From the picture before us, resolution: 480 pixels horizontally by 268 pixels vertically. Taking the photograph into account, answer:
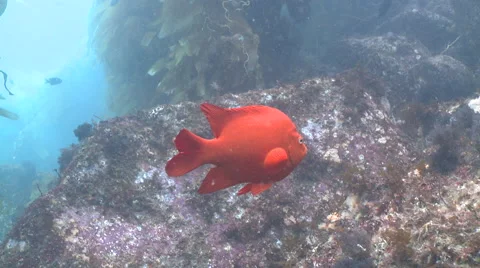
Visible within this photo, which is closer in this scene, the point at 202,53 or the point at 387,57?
the point at 202,53

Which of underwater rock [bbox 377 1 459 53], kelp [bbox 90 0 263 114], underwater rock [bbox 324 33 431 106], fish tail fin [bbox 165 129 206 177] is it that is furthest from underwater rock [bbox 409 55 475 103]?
fish tail fin [bbox 165 129 206 177]

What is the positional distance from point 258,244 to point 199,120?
6.97ft

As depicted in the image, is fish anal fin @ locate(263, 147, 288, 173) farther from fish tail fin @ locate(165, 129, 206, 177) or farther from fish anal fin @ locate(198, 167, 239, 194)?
fish tail fin @ locate(165, 129, 206, 177)

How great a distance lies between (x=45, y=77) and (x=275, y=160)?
71.7 metres

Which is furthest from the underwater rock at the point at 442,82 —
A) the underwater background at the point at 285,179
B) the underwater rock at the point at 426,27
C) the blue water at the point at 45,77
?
the blue water at the point at 45,77

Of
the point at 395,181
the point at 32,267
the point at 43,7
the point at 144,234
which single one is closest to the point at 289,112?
the point at 395,181

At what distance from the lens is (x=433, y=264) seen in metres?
1.94

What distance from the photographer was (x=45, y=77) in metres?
60.4

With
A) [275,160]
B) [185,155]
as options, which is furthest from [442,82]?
[185,155]

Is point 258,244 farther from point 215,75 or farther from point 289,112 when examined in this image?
point 215,75

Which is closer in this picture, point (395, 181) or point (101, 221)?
point (395, 181)

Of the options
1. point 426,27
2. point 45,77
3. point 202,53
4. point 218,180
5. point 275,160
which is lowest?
point 45,77

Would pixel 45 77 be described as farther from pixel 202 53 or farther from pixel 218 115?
pixel 218 115

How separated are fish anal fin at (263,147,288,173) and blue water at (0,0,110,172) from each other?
26.3 meters
